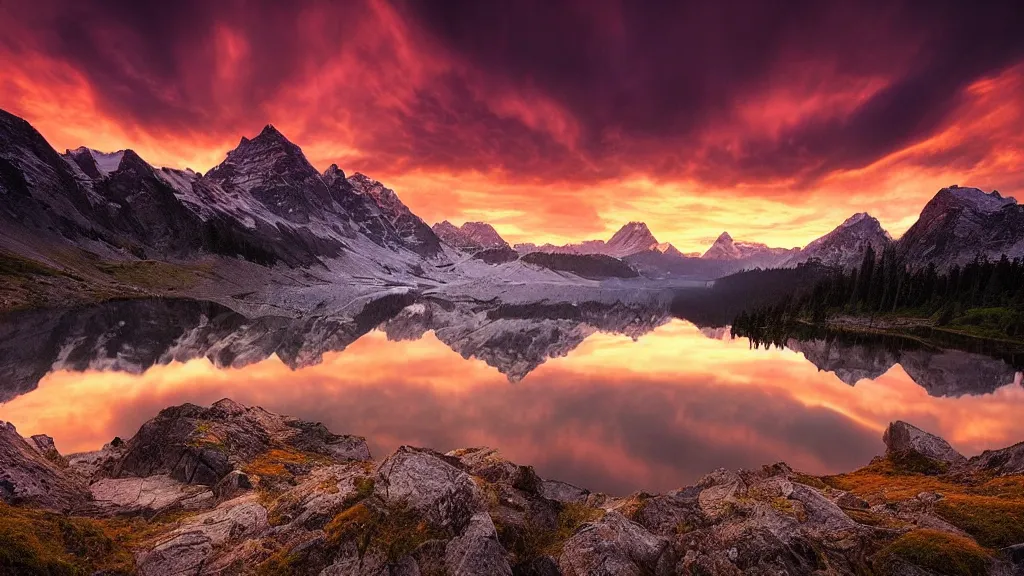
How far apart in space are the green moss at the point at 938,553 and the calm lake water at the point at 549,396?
10.7 metres

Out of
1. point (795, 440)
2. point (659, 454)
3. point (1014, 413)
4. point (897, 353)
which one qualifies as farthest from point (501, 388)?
point (897, 353)

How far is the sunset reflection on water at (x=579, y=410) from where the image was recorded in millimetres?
22328

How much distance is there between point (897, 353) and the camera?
68.2m

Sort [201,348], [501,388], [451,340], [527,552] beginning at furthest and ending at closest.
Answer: [451,340], [201,348], [501,388], [527,552]

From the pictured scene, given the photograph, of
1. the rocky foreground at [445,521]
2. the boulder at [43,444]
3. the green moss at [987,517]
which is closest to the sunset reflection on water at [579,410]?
the boulder at [43,444]

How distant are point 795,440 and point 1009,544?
18181 millimetres

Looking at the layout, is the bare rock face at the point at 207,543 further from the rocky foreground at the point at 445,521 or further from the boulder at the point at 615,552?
the boulder at the point at 615,552

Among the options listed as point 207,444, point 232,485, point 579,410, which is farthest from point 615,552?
point 579,410

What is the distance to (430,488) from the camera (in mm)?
10656

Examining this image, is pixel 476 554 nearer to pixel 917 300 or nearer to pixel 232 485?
pixel 232 485

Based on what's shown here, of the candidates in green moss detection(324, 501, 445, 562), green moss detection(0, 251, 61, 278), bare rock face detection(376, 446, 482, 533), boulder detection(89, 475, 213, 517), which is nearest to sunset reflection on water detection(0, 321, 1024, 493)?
boulder detection(89, 475, 213, 517)

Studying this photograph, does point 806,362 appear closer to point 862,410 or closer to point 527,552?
point 862,410

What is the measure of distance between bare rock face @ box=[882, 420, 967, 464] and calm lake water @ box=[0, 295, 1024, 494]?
10.3 feet

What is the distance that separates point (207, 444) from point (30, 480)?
441cm
